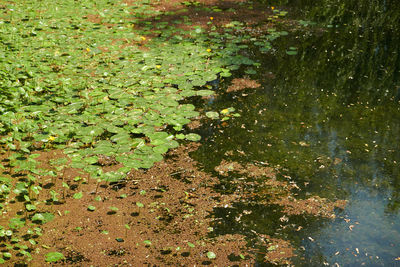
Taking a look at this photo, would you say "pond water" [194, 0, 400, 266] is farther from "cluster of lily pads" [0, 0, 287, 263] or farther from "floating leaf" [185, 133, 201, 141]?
"cluster of lily pads" [0, 0, 287, 263]

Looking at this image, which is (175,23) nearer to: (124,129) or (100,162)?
(124,129)

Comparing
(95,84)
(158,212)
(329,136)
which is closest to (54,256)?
(158,212)

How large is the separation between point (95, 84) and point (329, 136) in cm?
247

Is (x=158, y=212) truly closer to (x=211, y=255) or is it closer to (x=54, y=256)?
(x=211, y=255)

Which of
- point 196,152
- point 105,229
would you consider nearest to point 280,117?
point 196,152

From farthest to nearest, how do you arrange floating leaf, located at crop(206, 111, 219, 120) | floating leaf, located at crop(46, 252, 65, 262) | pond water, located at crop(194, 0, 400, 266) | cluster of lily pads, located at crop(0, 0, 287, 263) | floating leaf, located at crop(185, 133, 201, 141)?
1. floating leaf, located at crop(206, 111, 219, 120)
2. floating leaf, located at crop(185, 133, 201, 141)
3. cluster of lily pads, located at crop(0, 0, 287, 263)
4. pond water, located at crop(194, 0, 400, 266)
5. floating leaf, located at crop(46, 252, 65, 262)

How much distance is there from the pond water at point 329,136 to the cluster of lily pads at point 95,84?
355 mm

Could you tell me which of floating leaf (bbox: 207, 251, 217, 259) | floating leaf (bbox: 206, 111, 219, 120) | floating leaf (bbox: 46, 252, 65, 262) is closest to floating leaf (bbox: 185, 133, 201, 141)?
floating leaf (bbox: 206, 111, 219, 120)

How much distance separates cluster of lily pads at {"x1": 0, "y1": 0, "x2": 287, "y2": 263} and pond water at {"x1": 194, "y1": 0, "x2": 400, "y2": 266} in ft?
1.17

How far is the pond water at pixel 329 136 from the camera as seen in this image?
107 inches

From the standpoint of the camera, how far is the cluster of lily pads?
3.30m

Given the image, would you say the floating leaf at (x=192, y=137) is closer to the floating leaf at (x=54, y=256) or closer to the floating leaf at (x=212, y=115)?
the floating leaf at (x=212, y=115)

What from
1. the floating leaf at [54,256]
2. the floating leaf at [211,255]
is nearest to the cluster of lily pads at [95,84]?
the floating leaf at [54,256]

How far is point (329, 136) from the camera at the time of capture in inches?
147
